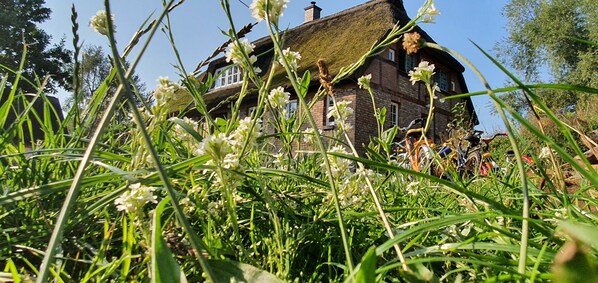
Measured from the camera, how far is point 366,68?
11.8 m

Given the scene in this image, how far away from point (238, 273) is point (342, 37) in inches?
550

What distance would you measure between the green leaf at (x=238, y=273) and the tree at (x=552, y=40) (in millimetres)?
16558

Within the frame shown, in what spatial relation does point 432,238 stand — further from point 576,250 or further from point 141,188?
point 576,250

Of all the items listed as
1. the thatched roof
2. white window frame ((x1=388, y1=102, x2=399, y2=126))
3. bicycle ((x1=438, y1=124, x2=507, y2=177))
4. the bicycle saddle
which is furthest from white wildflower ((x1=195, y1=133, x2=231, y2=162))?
white window frame ((x1=388, y1=102, x2=399, y2=126))

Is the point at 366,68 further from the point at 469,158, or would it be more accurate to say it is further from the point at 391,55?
the point at 469,158

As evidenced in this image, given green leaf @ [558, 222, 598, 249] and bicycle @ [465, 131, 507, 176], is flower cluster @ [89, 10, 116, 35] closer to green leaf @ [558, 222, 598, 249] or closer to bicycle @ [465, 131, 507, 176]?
green leaf @ [558, 222, 598, 249]

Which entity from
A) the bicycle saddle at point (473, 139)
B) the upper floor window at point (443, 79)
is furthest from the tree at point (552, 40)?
the bicycle saddle at point (473, 139)

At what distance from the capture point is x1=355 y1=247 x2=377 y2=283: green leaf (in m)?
0.25

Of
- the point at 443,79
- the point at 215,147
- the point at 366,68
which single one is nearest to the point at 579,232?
the point at 215,147

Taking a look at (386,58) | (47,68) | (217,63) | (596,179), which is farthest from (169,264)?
(47,68)

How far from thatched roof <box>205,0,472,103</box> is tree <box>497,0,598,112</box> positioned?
3.41 m

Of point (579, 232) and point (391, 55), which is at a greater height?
point (391, 55)

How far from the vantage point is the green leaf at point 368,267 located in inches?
9.9

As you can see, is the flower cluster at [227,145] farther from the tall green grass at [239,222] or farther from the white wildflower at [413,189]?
the white wildflower at [413,189]
